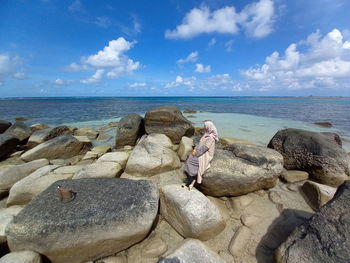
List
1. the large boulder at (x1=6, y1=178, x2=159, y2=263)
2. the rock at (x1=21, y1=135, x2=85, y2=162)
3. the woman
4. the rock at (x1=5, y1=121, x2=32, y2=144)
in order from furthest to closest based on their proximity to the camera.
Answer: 1. the rock at (x1=5, y1=121, x2=32, y2=144)
2. the rock at (x1=21, y1=135, x2=85, y2=162)
3. the woman
4. the large boulder at (x1=6, y1=178, x2=159, y2=263)

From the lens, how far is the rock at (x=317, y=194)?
12.3ft

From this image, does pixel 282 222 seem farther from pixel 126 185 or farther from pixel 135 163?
pixel 135 163

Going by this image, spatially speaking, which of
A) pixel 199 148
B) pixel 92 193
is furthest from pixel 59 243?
pixel 199 148

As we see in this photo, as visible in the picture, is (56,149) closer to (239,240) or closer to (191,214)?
(191,214)

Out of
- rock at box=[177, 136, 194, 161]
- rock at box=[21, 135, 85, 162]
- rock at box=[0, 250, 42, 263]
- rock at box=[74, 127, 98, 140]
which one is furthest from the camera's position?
rock at box=[74, 127, 98, 140]

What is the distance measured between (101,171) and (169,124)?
15.9ft

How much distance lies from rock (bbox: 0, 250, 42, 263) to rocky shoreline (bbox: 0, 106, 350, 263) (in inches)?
0.5

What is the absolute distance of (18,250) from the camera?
2646 millimetres

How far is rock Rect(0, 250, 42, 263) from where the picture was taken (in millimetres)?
2367

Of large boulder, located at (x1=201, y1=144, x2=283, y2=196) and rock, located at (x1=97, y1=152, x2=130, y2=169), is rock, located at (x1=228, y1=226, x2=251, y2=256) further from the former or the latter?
rock, located at (x1=97, y1=152, x2=130, y2=169)

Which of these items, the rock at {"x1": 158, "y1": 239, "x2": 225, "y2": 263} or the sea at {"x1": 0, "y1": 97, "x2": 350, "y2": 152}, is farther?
the sea at {"x1": 0, "y1": 97, "x2": 350, "y2": 152}

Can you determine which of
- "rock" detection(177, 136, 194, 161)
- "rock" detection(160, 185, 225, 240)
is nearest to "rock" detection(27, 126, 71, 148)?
"rock" detection(177, 136, 194, 161)

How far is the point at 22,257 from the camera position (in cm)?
244

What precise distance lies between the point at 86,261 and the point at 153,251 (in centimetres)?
116
